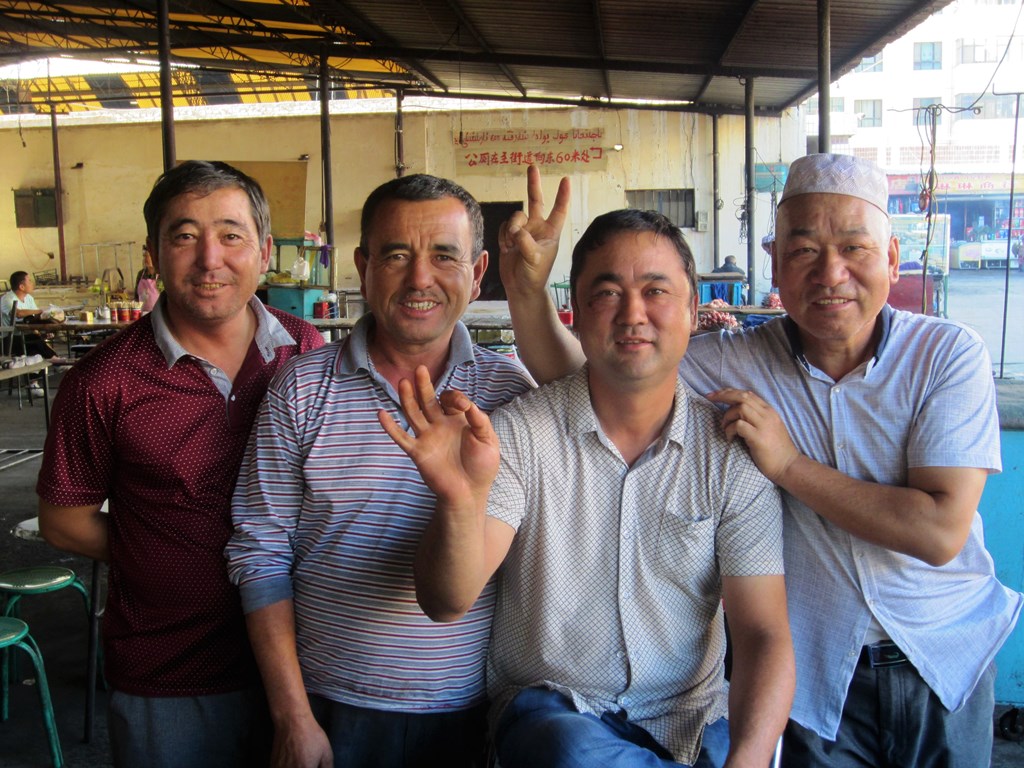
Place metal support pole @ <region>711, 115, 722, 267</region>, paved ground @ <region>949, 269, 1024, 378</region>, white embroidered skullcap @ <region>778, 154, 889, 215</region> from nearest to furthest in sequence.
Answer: white embroidered skullcap @ <region>778, 154, 889, 215</region> < paved ground @ <region>949, 269, 1024, 378</region> < metal support pole @ <region>711, 115, 722, 267</region>

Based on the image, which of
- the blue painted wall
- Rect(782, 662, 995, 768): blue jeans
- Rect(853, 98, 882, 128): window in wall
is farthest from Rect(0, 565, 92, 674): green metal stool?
Rect(853, 98, 882, 128): window in wall

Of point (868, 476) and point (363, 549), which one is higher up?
point (868, 476)

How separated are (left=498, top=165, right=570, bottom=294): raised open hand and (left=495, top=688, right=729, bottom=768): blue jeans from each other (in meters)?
0.86

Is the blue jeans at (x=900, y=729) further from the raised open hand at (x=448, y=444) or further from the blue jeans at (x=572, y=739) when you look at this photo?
the raised open hand at (x=448, y=444)

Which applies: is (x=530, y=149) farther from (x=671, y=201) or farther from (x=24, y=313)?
(x=24, y=313)

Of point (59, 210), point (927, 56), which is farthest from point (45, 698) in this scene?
point (927, 56)

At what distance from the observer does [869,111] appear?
35.6 metres

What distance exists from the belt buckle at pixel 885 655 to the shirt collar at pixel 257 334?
4.86 feet

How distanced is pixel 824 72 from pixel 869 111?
107 feet

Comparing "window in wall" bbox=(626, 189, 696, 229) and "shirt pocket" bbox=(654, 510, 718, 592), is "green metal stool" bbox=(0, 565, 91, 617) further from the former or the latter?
"window in wall" bbox=(626, 189, 696, 229)

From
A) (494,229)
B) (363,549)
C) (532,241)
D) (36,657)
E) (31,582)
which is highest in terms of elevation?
(494,229)

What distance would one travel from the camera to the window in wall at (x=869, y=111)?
35.3 m

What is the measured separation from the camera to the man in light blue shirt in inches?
64.7

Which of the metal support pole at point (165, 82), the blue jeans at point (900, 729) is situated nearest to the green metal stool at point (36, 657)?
the blue jeans at point (900, 729)
